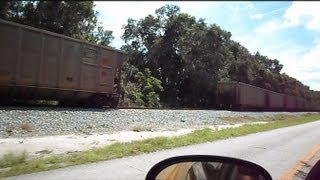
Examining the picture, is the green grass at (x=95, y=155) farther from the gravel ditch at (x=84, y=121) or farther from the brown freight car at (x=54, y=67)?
the brown freight car at (x=54, y=67)

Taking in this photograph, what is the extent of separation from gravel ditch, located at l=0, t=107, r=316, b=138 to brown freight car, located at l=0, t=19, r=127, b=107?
4.74 ft

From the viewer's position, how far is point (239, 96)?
40.6 m

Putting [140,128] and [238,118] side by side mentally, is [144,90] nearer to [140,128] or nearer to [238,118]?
[238,118]

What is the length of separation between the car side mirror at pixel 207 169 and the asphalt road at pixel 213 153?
572 centimetres

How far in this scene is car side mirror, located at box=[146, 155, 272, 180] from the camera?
3404mm

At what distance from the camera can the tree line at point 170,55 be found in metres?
26.7

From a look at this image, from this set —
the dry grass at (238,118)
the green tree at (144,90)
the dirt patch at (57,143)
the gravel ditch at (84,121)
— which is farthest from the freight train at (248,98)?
the dirt patch at (57,143)

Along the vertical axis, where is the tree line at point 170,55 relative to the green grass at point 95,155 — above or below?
above

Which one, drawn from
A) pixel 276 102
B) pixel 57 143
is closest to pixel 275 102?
pixel 276 102

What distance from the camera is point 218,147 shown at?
16.5 metres

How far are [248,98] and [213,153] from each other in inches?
1130

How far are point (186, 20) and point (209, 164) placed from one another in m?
49.2

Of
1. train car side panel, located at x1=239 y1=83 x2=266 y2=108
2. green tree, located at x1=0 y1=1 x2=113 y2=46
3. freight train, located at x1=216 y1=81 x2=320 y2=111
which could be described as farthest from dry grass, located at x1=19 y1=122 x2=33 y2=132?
train car side panel, located at x1=239 y1=83 x2=266 y2=108

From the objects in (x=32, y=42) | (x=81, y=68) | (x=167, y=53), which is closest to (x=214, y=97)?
(x=167, y=53)
